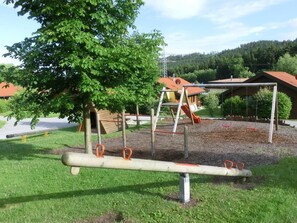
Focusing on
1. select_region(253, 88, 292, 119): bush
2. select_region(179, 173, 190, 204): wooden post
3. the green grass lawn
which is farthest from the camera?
select_region(253, 88, 292, 119): bush

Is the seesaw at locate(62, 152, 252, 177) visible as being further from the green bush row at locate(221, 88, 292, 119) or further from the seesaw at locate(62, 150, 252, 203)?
the green bush row at locate(221, 88, 292, 119)

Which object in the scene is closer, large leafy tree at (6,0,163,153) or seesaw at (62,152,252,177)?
seesaw at (62,152,252,177)

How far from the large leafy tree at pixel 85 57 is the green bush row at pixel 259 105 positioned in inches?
634

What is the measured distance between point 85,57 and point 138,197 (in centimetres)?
387

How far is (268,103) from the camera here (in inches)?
959

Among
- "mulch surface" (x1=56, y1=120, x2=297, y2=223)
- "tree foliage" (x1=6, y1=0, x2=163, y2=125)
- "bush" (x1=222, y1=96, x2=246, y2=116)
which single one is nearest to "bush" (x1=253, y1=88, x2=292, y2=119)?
"bush" (x1=222, y1=96, x2=246, y2=116)

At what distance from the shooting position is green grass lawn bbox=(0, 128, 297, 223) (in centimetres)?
568

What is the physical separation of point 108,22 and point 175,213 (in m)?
5.53

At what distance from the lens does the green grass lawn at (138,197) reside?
5680 millimetres

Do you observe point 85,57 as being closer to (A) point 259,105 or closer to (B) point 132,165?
(B) point 132,165

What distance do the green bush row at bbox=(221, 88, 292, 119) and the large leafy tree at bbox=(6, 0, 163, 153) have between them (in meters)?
16.1

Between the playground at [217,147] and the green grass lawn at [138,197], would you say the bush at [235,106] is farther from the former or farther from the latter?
the green grass lawn at [138,197]

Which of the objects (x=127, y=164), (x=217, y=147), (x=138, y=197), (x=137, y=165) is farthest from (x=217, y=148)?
(x=127, y=164)

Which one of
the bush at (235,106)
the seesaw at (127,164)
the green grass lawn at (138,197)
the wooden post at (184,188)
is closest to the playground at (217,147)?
the green grass lawn at (138,197)
